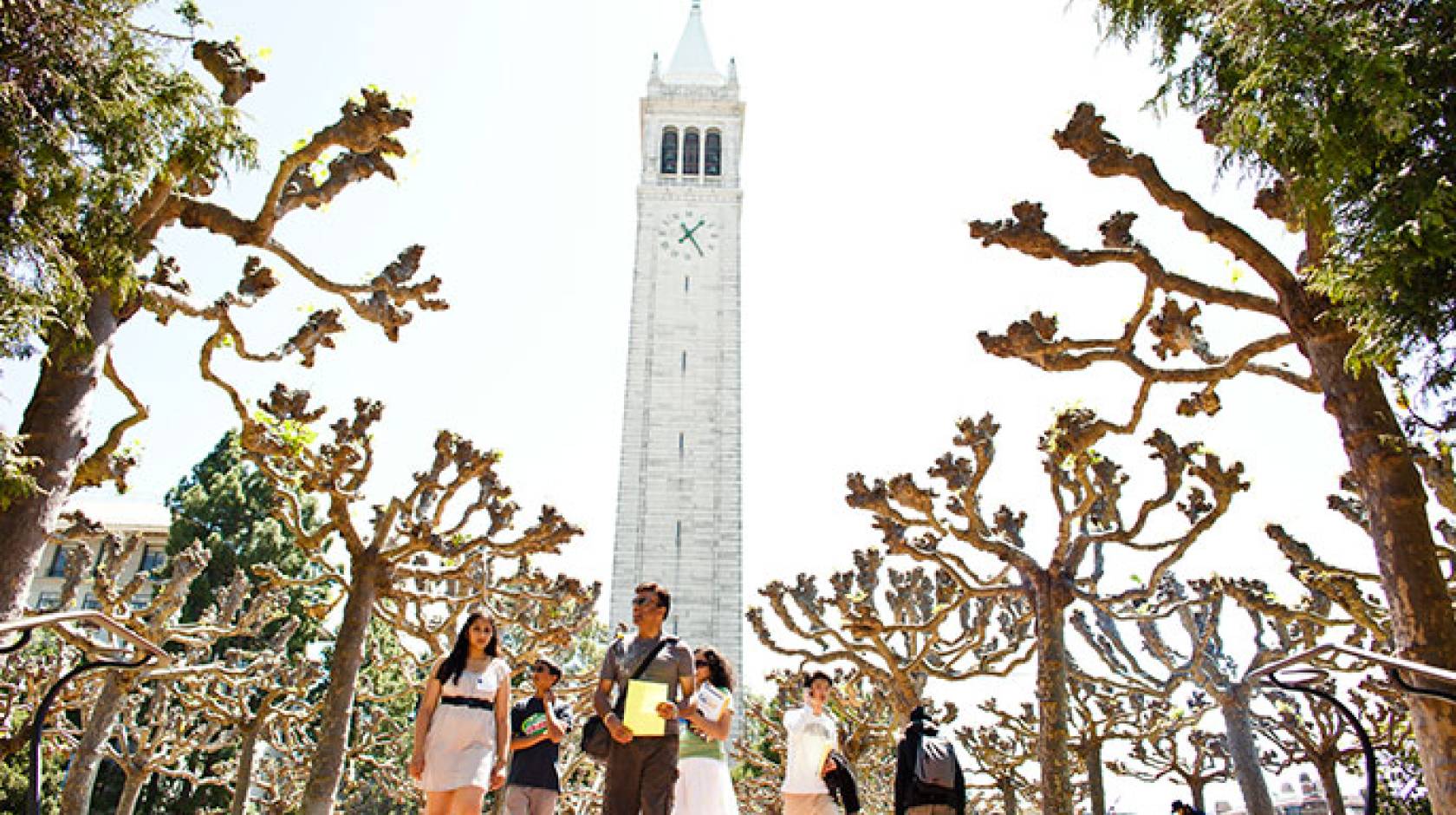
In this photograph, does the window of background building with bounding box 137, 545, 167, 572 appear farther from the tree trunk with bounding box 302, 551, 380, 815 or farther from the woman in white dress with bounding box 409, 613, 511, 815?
the woman in white dress with bounding box 409, 613, 511, 815

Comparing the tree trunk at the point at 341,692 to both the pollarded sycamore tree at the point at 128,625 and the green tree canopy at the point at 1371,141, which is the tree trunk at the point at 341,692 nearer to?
the pollarded sycamore tree at the point at 128,625

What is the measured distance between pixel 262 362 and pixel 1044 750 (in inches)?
343

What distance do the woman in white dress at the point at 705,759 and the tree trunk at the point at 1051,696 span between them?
19.1 ft

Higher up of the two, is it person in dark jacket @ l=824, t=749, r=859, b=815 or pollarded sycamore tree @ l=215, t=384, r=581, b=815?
pollarded sycamore tree @ l=215, t=384, r=581, b=815

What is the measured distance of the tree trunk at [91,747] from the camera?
45.7 feet

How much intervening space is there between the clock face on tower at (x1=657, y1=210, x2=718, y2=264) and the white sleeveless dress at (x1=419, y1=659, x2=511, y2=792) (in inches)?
1479

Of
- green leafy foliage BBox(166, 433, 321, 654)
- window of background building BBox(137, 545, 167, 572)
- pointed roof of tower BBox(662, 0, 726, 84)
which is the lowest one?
green leafy foliage BBox(166, 433, 321, 654)

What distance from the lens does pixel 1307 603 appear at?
1688cm

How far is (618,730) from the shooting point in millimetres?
5117

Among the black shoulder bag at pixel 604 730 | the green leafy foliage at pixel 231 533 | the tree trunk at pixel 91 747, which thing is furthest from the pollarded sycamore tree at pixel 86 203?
the green leafy foliage at pixel 231 533

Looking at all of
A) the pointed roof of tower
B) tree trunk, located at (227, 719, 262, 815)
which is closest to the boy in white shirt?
tree trunk, located at (227, 719, 262, 815)

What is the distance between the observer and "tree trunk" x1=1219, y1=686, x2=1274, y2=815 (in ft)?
48.9

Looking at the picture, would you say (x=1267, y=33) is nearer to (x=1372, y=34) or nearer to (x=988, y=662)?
(x=1372, y=34)

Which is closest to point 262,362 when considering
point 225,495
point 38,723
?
point 38,723
